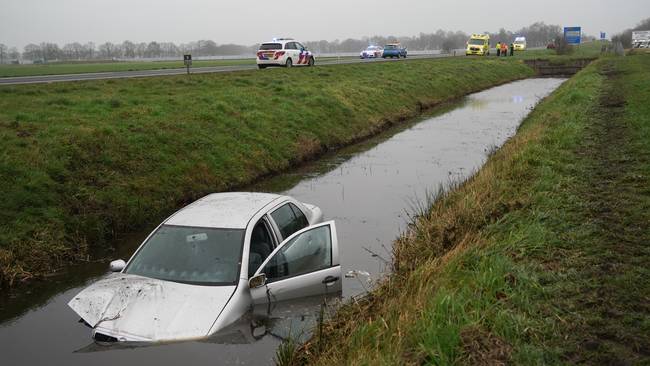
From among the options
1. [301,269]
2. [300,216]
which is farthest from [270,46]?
[301,269]

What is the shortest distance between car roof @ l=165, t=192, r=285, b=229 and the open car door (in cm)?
69

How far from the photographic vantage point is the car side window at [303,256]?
733 cm

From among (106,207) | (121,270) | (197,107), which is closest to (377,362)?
(121,270)

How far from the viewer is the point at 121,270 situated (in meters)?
7.64

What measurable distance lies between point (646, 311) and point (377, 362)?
109 inches

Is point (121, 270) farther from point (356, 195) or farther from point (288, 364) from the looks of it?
point (356, 195)

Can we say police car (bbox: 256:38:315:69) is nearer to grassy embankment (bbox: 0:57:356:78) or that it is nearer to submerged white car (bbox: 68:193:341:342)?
grassy embankment (bbox: 0:57:356:78)

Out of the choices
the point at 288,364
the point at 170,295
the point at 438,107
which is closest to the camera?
the point at 288,364

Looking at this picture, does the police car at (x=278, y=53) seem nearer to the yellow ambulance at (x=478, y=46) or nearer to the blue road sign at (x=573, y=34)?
the yellow ambulance at (x=478, y=46)

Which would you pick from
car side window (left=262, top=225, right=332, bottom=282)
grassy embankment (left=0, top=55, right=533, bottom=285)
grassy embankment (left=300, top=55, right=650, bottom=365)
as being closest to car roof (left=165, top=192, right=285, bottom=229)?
car side window (left=262, top=225, right=332, bottom=282)

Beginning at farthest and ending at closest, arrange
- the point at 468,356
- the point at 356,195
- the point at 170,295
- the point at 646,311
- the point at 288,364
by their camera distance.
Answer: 1. the point at 356,195
2. the point at 170,295
3. the point at 288,364
4. the point at 646,311
5. the point at 468,356

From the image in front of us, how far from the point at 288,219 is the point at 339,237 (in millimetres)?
3005

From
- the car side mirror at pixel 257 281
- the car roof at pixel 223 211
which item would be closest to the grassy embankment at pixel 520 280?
the car side mirror at pixel 257 281

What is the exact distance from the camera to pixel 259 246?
7.80 m
